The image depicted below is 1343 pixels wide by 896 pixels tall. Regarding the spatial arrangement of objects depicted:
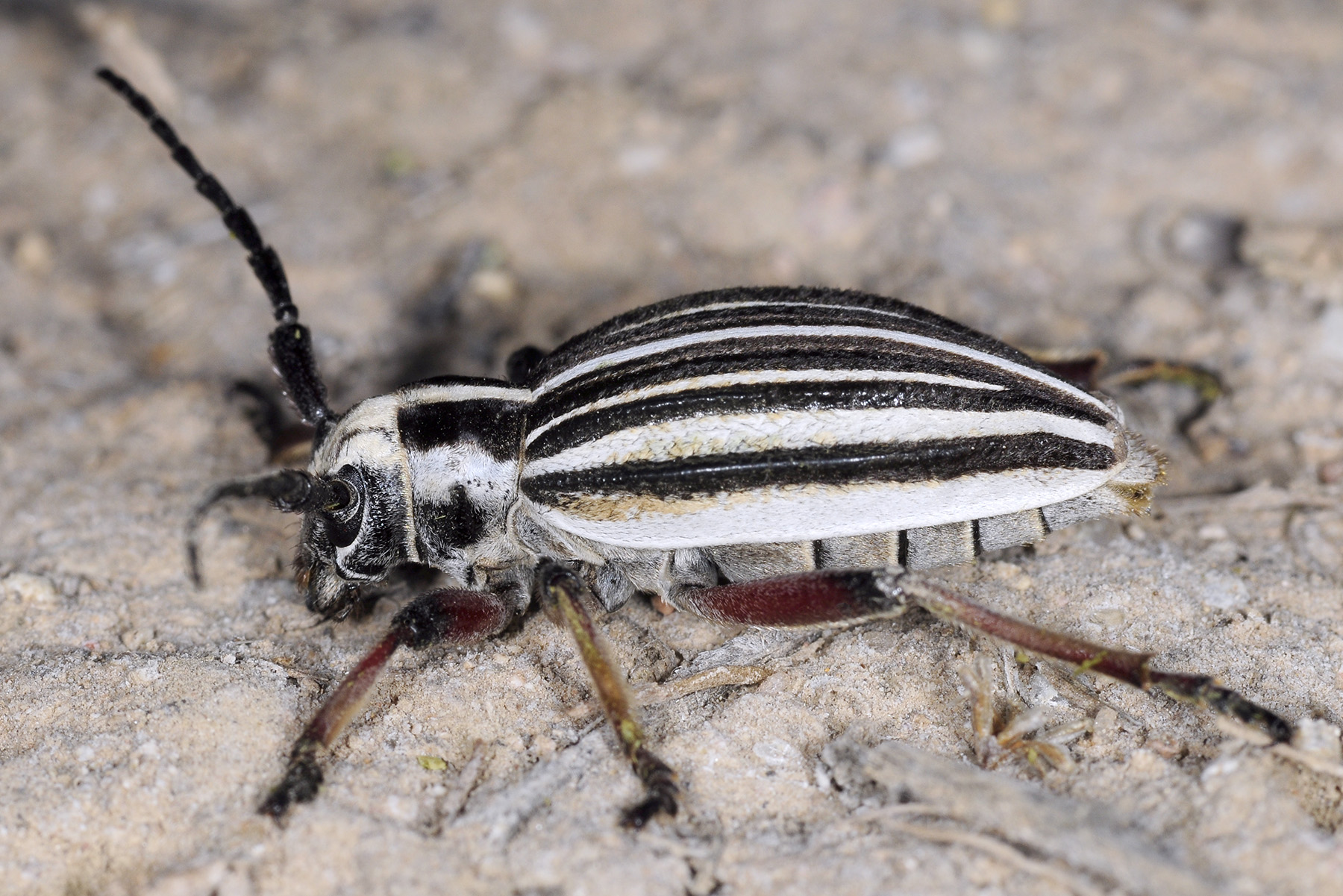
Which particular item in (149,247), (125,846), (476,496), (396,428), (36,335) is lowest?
(125,846)

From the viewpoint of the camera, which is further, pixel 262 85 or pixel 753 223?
pixel 262 85

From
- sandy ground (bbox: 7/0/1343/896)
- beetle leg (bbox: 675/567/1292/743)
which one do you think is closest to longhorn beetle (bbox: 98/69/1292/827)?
beetle leg (bbox: 675/567/1292/743)

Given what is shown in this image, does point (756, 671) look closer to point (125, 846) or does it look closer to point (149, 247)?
point (125, 846)

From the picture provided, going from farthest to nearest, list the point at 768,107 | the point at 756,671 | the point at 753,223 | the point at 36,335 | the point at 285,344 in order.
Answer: the point at 768,107 → the point at 753,223 → the point at 36,335 → the point at 285,344 → the point at 756,671

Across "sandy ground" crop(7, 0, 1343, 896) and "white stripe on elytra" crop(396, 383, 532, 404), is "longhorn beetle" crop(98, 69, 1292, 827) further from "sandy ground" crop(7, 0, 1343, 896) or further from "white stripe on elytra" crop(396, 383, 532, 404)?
"sandy ground" crop(7, 0, 1343, 896)

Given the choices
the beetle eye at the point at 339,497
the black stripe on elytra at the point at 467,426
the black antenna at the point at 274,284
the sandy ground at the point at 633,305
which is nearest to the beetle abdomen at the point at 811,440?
the black stripe on elytra at the point at 467,426

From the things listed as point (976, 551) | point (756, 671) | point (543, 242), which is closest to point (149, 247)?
point (543, 242)
